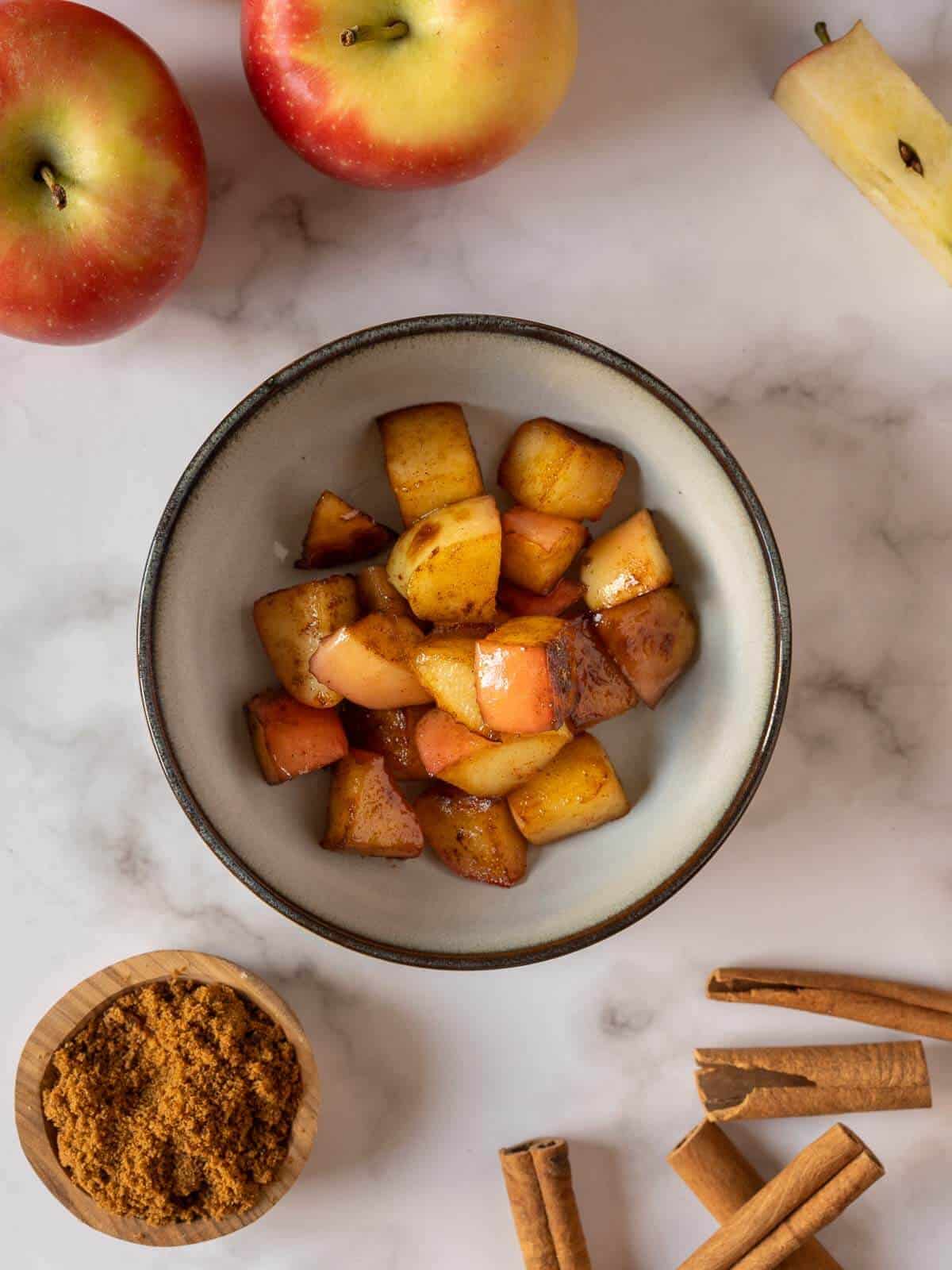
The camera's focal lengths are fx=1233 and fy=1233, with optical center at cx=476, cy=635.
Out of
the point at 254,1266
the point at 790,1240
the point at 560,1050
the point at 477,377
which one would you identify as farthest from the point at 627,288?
the point at 254,1266

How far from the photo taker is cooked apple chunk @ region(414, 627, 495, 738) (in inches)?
45.0

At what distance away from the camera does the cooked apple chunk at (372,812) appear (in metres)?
1.19

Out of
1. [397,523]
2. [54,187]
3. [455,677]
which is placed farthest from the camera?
[397,523]

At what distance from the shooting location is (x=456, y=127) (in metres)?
1.08

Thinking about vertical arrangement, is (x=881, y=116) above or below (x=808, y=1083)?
above

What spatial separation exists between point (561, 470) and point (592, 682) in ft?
0.68

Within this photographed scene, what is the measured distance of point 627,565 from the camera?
121 centimetres

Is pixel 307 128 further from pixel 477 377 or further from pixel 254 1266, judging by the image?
pixel 254 1266

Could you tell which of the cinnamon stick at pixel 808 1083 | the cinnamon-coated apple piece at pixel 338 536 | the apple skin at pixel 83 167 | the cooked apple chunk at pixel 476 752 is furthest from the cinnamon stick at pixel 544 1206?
the apple skin at pixel 83 167

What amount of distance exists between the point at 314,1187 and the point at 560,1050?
1.03ft

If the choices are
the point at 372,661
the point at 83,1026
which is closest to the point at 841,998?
the point at 372,661

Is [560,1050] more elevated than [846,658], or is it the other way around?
[846,658]

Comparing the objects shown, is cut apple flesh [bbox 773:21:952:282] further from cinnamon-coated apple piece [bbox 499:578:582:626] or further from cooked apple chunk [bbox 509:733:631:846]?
cooked apple chunk [bbox 509:733:631:846]

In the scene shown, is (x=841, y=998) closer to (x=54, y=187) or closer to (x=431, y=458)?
(x=431, y=458)
